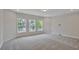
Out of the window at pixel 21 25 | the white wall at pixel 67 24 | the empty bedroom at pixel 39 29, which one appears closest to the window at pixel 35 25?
the empty bedroom at pixel 39 29

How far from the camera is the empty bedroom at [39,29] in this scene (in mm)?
2420

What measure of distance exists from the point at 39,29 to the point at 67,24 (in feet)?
1.95

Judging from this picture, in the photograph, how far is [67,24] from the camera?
249cm

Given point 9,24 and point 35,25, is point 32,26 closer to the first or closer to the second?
point 35,25

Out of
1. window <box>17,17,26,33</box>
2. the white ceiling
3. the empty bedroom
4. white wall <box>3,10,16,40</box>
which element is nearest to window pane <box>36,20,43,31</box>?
the empty bedroom

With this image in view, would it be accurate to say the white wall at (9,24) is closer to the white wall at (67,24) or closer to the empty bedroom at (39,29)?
the empty bedroom at (39,29)

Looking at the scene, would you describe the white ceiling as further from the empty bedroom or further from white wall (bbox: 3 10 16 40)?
white wall (bbox: 3 10 16 40)

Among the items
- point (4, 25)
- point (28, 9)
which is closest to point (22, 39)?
point (4, 25)

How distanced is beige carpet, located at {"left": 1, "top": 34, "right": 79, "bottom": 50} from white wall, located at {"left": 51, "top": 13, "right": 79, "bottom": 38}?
0.42ft

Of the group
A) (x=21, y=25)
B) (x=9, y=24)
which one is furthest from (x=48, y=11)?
(x=9, y=24)
